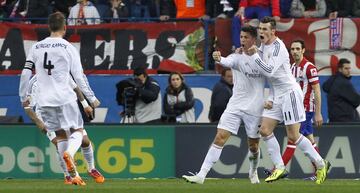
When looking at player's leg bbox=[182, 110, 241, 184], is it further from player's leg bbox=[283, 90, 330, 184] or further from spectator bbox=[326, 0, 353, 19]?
spectator bbox=[326, 0, 353, 19]

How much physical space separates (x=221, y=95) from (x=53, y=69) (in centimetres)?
566

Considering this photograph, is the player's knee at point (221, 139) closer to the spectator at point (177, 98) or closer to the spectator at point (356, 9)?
the spectator at point (177, 98)

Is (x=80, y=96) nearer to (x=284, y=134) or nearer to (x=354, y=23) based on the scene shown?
(x=284, y=134)

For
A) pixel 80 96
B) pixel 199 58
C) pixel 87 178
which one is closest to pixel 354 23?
pixel 199 58

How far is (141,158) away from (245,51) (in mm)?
4434

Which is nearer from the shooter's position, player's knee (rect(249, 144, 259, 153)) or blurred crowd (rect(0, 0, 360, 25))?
player's knee (rect(249, 144, 259, 153))

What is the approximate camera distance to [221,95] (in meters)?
20.6

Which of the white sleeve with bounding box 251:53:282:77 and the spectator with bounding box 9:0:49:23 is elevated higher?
the spectator with bounding box 9:0:49:23

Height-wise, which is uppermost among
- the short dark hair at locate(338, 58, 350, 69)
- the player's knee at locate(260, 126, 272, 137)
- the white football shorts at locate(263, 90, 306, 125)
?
the short dark hair at locate(338, 58, 350, 69)

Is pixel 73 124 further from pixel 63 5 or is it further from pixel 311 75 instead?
pixel 63 5

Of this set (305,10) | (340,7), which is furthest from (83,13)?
(340,7)

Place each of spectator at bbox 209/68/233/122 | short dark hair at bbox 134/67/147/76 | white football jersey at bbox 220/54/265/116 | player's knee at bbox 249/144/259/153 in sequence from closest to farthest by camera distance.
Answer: white football jersey at bbox 220/54/265/116 < player's knee at bbox 249/144/259/153 < spectator at bbox 209/68/233/122 < short dark hair at bbox 134/67/147/76

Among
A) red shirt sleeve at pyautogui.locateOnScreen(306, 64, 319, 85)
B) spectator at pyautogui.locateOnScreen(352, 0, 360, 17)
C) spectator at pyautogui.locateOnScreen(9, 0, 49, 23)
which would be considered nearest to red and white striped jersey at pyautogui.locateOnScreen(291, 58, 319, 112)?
red shirt sleeve at pyautogui.locateOnScreen(306, 64, 319, 85)

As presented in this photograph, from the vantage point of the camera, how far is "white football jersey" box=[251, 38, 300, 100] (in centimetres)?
1576
